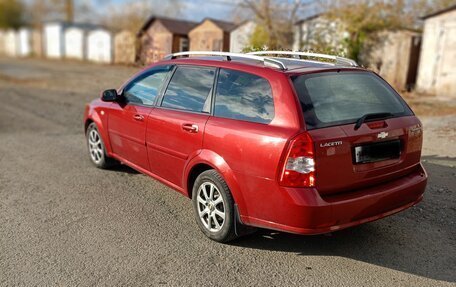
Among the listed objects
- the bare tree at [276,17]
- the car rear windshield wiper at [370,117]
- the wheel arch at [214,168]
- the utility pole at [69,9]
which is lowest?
the wheel arch at [214,168]

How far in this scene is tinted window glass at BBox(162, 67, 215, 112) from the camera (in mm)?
3905

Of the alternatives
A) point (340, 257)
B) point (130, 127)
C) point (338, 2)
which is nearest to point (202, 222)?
point (340, 257)

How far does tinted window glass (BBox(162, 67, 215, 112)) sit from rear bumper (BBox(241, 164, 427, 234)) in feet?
3.96

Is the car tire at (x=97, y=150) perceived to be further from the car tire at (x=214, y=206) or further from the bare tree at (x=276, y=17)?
the bare tree at (x=276, y=17)

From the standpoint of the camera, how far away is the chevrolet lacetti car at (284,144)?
3084 millimetres

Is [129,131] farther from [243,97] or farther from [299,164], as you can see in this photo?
[299,164]

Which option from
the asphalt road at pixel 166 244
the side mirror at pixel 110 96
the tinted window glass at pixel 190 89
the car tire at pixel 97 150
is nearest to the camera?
the asphalt road at pixel 166 244

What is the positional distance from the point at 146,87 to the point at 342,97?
235 cm

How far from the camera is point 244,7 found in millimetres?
15836

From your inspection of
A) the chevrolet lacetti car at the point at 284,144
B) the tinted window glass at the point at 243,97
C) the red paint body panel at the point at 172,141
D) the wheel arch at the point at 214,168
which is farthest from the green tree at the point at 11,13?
the tinted window glass at the point at 243,97

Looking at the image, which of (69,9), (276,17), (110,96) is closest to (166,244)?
(110,96)

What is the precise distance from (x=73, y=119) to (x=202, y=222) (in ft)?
23.4

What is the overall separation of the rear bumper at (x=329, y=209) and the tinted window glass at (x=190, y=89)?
1208 millimetres

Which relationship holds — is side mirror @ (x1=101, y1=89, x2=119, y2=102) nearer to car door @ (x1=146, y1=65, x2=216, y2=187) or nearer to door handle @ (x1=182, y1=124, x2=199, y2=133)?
car door @ (x1=146, y1=65, x2=216, y2=187)
